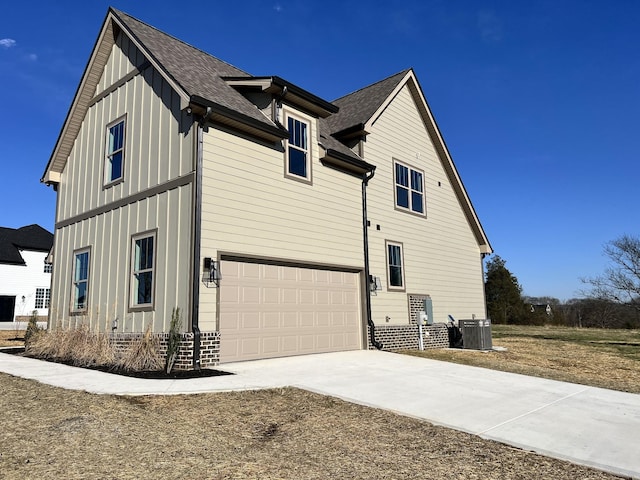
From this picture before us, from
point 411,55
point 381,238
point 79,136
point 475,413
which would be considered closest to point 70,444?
point 475,413

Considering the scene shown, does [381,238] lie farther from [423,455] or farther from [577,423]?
[423,455]

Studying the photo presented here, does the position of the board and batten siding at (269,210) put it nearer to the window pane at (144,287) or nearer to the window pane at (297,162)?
the window pane at (297,162)

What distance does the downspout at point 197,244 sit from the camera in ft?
31.2

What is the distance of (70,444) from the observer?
452 centimetres

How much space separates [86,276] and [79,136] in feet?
16.1

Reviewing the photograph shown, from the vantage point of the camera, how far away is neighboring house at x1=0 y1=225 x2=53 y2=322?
39406 mm

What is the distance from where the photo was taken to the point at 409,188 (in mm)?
17188

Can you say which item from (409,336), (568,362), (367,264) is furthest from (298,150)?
(568,362)

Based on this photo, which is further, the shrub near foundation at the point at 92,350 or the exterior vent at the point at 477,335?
the exterior vent at the point at 477,335

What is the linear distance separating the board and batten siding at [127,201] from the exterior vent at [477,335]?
33.7 ft

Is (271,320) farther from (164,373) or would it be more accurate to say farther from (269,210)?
(164,373)

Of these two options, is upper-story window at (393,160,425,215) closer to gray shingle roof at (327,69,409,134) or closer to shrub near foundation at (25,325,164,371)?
gray shingle roof at (327,69,409,134)

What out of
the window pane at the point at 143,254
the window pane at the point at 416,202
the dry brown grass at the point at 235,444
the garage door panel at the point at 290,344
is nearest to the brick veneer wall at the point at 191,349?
the window pane at the point at 143,254

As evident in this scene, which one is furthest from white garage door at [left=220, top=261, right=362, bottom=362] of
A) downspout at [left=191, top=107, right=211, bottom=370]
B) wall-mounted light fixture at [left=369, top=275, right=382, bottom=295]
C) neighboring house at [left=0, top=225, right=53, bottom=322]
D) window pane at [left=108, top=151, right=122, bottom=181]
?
neighboring house at [left=0, top=225, right=53, bottom=322]
